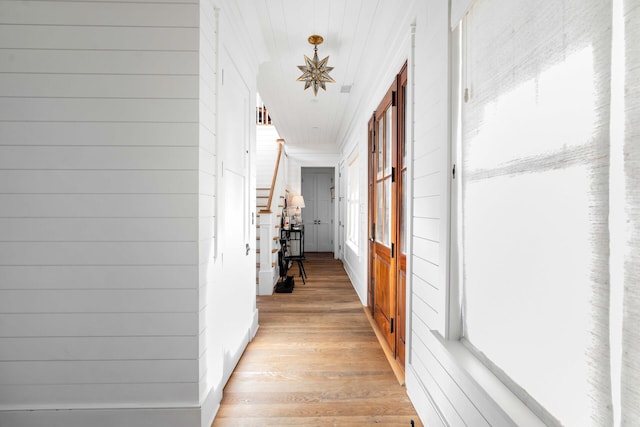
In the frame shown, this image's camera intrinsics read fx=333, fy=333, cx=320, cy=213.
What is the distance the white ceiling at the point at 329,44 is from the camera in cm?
232

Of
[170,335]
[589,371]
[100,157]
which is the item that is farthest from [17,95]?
[589,371]

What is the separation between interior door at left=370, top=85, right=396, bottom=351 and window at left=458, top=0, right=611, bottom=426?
4.58 ft

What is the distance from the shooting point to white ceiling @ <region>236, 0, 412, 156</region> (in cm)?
232

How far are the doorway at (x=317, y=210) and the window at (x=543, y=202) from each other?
26.2 feet

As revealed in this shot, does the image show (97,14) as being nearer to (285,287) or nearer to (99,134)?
(99,134)

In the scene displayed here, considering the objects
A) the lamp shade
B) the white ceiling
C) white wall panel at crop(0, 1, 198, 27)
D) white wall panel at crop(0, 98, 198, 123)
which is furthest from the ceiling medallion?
the lamp shade

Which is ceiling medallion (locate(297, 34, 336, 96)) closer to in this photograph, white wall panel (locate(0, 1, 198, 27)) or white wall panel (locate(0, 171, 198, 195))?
white wall panel (locate(0, 1, 198, 27))

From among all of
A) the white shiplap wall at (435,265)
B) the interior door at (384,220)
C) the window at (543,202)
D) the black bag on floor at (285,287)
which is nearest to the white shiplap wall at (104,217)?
the white shiplap wall at (435,265)

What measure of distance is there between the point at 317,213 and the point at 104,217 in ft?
25.4

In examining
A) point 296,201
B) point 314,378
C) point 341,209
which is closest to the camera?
point 314,378

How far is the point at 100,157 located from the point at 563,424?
2.12m

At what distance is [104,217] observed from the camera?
5.57 ft

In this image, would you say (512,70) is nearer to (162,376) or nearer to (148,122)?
(148,122)

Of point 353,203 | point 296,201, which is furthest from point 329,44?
point 296,201
